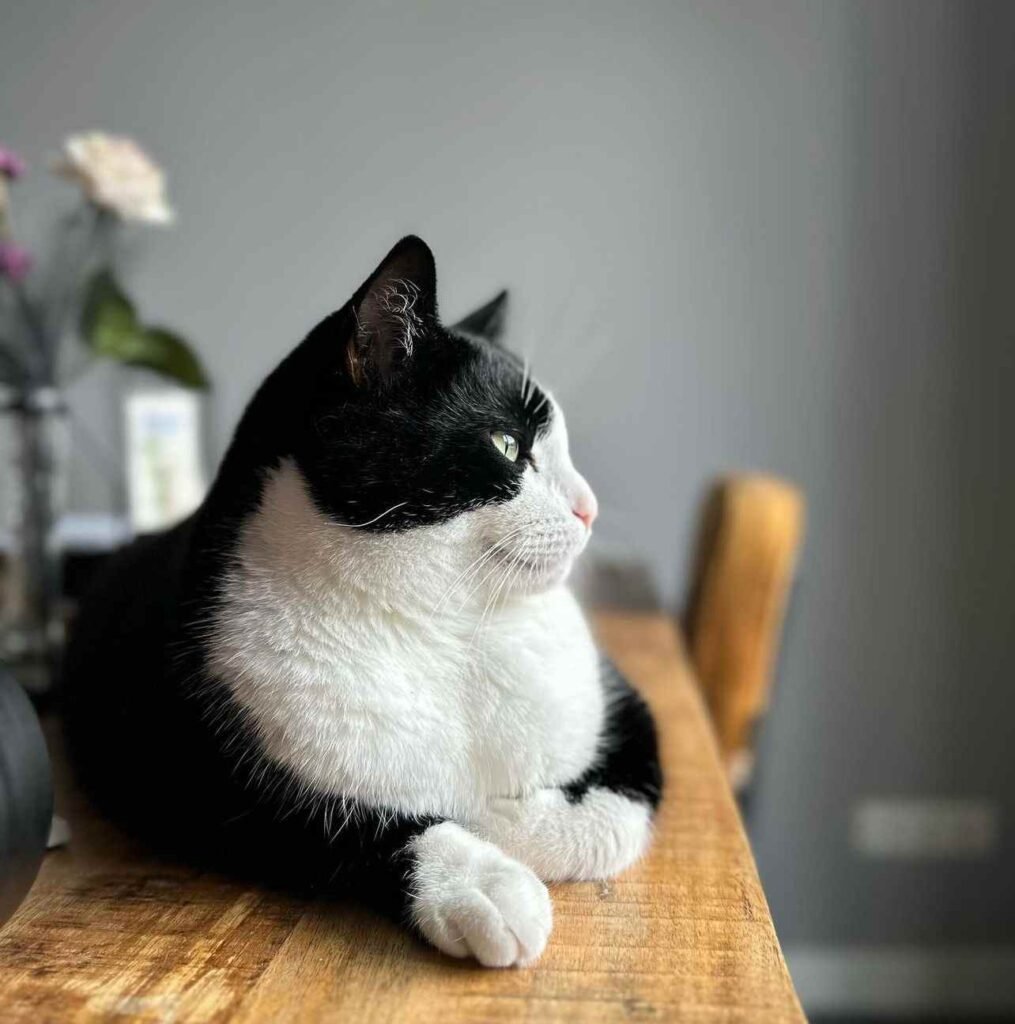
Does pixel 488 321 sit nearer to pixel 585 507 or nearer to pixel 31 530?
pixel 585 507

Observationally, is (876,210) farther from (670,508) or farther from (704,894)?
(704,894)

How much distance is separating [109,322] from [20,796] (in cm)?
66

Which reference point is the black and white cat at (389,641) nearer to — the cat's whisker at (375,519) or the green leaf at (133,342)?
the cat's whisker at (375,519)

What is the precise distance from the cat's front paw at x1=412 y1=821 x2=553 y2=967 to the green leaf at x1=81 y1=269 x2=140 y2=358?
710mm

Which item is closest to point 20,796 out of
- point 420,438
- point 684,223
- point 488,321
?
point 420,438

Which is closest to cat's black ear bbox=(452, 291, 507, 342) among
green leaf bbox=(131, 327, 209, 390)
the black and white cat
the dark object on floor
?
the black and white cat

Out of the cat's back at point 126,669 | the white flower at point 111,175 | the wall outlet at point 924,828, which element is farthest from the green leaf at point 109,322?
the wall outlet at point 924,828

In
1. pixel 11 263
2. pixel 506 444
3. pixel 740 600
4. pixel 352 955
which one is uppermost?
pixel 11 263

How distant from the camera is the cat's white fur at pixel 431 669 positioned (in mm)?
559

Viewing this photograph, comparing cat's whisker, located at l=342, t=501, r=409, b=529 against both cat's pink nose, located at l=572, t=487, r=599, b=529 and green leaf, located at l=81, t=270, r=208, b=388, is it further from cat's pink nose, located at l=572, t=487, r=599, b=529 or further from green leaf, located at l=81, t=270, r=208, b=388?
green leaf, located at l=81, t=270, r=208, b=388

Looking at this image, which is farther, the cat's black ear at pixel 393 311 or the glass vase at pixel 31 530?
the glass vase at pixel 31 530

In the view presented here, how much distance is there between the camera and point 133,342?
42.4 inches

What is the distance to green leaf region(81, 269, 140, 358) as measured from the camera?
1.07 m

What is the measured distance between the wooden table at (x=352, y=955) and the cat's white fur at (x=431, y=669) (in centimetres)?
4
